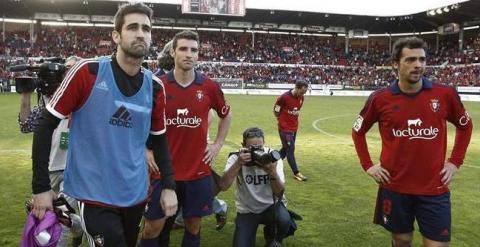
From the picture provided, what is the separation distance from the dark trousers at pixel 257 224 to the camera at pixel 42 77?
2.37 m

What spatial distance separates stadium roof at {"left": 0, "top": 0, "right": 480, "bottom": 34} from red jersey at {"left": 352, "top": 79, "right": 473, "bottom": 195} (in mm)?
48827

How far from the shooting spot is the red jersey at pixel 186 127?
14.2 ft

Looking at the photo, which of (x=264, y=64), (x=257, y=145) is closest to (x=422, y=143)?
(x=257, y=145)

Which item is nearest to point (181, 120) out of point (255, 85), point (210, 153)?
point (210, 153)

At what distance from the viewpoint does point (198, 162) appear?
438 cm

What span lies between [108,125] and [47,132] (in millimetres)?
351

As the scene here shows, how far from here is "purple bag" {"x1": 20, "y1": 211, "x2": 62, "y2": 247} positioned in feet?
8.70

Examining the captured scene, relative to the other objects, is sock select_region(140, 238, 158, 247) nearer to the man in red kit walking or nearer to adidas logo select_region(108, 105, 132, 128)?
adidas logo select_region(108, 105, 132, 128)

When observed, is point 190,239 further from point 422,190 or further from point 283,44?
point 283,44

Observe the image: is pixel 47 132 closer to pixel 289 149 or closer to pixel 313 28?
pixel 289 149

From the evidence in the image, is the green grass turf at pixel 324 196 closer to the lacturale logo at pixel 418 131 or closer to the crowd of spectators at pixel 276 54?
the lacturale logo at pixel 418 131

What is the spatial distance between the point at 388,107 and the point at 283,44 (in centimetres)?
6045

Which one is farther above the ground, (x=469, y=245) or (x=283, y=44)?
(x=283, y=44)

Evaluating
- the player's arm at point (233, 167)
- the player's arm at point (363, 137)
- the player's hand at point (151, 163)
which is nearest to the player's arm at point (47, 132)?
the player's hand at point (151, 163)
